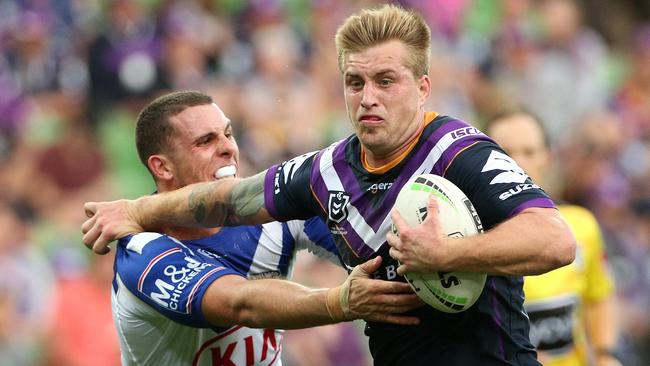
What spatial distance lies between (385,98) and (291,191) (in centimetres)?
73

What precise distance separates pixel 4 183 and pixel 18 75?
121cm

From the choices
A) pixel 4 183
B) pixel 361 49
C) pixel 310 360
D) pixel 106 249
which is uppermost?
pixel 361 49

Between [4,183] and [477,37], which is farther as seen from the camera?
[477,37]

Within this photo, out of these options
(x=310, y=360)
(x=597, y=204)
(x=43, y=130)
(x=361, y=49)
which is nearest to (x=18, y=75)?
(x=43, y=130)

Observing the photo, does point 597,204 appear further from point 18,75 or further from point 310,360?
point 18,75

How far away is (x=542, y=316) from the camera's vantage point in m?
7.02

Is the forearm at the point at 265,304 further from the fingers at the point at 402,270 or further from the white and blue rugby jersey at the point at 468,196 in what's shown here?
the fingers at the point at 402,270

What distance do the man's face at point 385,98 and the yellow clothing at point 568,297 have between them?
8.31ft

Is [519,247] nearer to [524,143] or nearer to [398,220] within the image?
[398,220]

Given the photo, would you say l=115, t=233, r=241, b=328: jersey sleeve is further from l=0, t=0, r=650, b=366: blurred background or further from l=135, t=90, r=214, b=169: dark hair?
l=0, t=0, r=650, b=366: blurred background

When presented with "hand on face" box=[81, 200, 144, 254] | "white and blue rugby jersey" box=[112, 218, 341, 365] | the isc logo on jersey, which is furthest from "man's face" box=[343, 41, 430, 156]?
"hand on face" box=[81, 200, 144, 254]

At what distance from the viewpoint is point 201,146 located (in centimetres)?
588

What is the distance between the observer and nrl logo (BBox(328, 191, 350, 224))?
486 cm

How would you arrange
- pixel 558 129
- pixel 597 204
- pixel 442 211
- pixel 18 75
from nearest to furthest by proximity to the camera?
pixel 442 211, pixel 18 75, pixel 597 204, pixel 558 129
